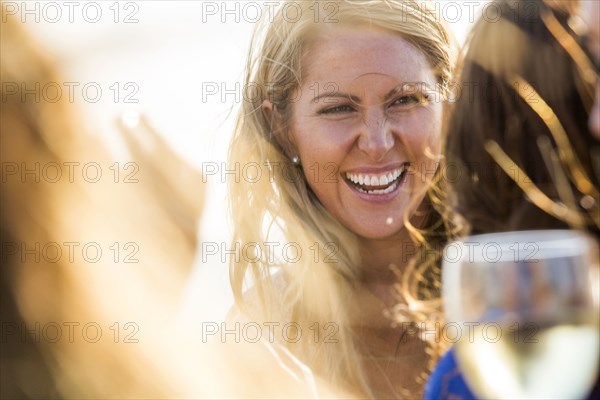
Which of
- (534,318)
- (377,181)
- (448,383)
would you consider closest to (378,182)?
(377,181)

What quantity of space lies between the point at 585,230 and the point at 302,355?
177 centimetres

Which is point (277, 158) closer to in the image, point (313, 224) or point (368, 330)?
point (313, 224)

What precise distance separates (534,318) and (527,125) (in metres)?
0.58

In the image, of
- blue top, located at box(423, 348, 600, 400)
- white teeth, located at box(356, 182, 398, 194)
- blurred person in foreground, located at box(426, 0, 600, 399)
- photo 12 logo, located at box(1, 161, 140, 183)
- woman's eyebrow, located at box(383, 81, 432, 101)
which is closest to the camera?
photo 12 logo, located at box(1, 161, 140, 183)

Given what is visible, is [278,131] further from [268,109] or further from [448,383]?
[448,383]

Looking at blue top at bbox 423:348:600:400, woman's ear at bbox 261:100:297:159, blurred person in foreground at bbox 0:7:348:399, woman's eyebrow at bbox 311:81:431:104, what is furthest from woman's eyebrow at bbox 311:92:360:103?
blue top at bbox 423:348:600:400

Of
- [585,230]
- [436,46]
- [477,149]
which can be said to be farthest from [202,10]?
[585,230]

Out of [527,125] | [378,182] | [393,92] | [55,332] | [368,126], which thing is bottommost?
[55,332]

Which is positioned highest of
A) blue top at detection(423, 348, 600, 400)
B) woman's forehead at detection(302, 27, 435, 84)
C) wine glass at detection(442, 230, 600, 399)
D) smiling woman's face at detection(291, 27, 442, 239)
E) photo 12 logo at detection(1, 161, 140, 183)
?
woman's forehead at detection(302, 27, 435, 84)

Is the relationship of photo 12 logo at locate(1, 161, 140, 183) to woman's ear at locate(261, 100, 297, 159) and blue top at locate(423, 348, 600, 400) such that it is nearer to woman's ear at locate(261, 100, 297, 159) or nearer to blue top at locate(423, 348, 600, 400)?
blue top at locate(423, 348, 600, 400)

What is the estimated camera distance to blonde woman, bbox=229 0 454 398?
3.19 metres

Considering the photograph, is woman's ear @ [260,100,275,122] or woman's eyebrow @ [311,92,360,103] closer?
woman's eyebrow @ [311,92,360,103]

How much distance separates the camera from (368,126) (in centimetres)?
323

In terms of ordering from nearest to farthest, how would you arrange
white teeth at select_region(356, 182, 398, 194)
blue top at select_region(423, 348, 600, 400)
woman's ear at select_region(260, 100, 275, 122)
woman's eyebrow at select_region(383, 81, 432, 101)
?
blue top at select_region(423, 348, 600, 400) → woman's eyebrow at select_region(383, 81, 432, 101) → white teeth at select_region(356, 182, 398, 194) → woman's ear at select_region(260, 100, 275, 122)
